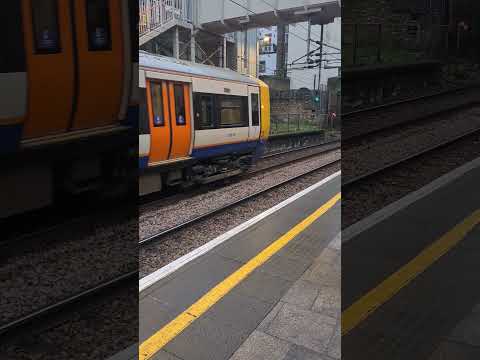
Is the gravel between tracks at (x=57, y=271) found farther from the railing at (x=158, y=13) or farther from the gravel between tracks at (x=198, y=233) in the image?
the railing at (x=158, y=13)

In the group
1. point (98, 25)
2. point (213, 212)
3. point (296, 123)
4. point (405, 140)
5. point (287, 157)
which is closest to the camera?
point (98, 25)

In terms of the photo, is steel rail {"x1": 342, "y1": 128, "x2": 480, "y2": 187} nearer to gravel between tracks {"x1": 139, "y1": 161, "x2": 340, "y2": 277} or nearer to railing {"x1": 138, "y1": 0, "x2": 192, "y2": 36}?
gravel between tracks {"x1": 139, "y1": 161, "x2": 340, "y2": 277}

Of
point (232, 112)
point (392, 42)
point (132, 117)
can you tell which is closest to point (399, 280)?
point (392, 42)

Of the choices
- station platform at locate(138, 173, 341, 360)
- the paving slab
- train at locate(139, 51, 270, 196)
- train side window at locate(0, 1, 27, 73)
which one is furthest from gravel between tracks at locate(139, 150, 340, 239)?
train side window at locate(0, 1, 27, 73)

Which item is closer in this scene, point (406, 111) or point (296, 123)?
point (296, 123)

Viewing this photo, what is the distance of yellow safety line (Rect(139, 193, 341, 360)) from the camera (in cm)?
138

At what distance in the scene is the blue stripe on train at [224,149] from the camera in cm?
329

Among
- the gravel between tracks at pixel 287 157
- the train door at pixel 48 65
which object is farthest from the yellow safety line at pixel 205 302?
the gravel between tracks at pixel 287 157

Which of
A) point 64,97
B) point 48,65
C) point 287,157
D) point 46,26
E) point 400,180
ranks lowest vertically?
point 400,180

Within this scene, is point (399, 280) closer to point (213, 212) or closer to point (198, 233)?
point (198, 233)

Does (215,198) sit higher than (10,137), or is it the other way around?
(10,137)

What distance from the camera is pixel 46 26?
3.49 ft

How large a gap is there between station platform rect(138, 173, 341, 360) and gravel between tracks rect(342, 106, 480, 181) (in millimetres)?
1144

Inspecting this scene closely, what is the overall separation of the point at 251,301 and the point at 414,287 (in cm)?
67
